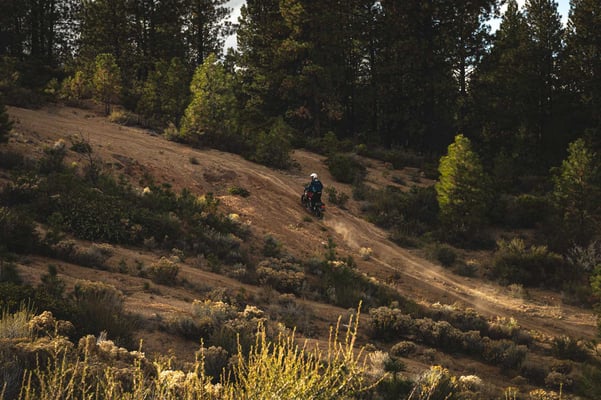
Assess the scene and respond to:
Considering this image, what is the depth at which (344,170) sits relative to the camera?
26.5 meters

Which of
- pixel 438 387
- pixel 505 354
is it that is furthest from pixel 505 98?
pixel 438 387

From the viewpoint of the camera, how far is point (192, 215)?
53.0 ft

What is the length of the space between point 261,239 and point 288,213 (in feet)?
11.7

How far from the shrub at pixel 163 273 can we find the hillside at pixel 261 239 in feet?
1.18

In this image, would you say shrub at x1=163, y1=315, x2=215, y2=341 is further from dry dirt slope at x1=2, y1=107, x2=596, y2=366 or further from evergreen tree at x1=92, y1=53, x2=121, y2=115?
evergreen tree at x1=92, y1=53, x2=121, y2=115

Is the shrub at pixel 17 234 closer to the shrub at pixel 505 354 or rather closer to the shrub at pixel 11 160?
the shrub at pixel 11 160

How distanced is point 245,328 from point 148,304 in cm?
229

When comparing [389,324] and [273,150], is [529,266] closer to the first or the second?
[389,324]

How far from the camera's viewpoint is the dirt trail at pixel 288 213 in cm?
1493

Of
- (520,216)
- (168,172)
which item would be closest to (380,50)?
(520,216)

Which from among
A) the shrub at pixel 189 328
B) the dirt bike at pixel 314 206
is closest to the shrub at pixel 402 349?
the shrub at pixel 189 328

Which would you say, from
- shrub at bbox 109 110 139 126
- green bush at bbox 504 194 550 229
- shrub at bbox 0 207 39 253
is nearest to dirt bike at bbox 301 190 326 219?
green bush at bbox 504 194 550 229

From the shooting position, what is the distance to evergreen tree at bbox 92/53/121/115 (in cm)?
2855

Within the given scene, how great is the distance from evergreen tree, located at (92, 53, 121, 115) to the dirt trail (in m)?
2.99
